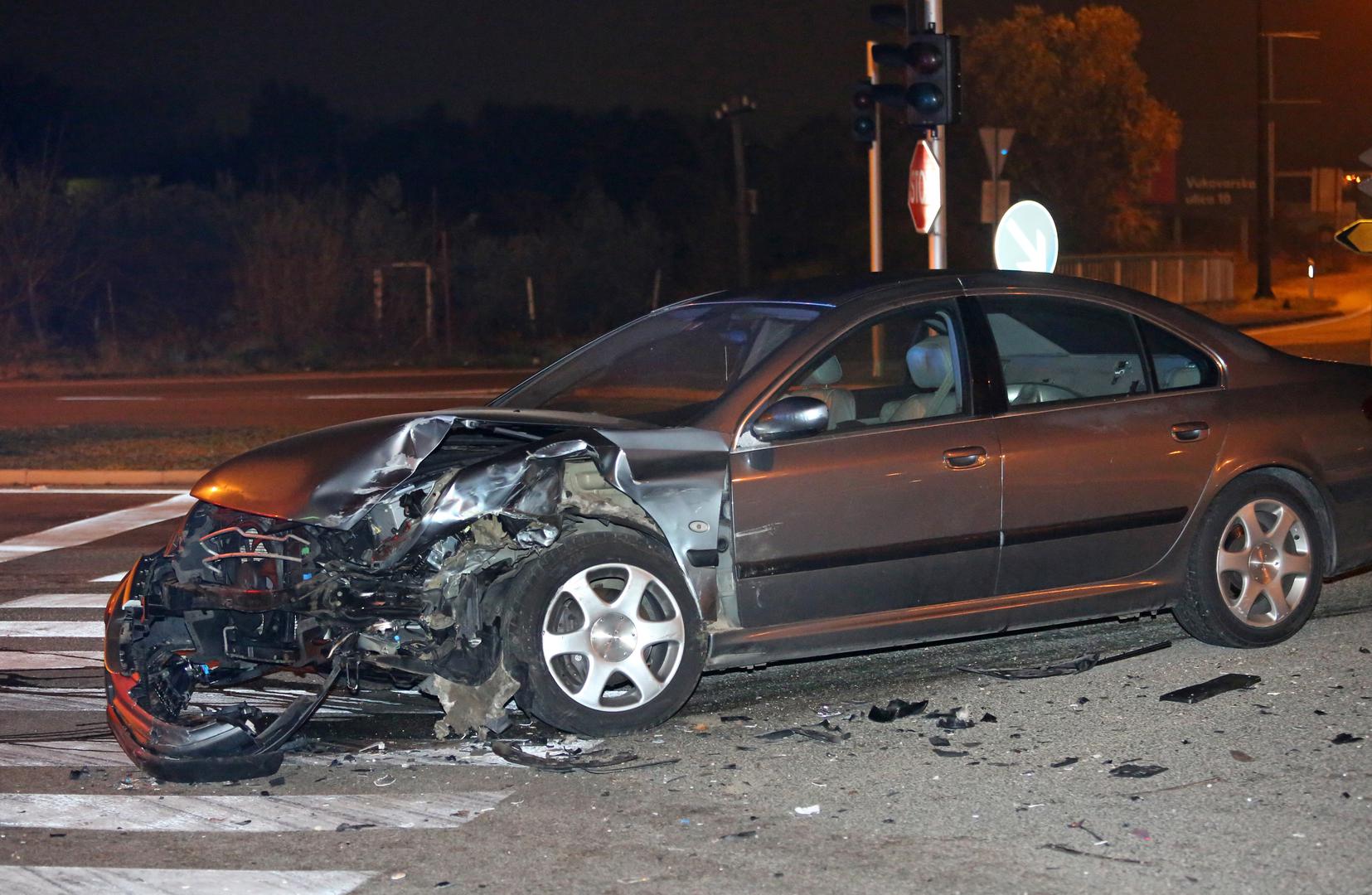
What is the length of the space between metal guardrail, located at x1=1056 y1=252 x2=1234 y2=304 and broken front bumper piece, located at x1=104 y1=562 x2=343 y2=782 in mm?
40014

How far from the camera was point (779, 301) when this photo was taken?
6.48m

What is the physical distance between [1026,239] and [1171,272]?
36593 millimetres

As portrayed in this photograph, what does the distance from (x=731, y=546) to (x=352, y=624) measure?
4.43 ft

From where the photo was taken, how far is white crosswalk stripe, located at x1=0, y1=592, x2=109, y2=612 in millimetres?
8555

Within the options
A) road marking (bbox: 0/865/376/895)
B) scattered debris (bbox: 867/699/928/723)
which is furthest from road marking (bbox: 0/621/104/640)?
scattered debris (bbox: 867/699/928/723)

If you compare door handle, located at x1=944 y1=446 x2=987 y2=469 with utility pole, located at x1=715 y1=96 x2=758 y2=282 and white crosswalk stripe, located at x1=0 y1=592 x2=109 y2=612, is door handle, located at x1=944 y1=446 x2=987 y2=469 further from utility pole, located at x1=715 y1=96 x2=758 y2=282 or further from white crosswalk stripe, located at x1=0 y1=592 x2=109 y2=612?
utility pole, located at x1=715 y1=96 x2=758 y2=282

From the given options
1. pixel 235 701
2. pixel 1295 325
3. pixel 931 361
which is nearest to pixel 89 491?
pixel 235 701

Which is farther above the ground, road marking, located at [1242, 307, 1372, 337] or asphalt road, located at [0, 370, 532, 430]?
road marking, located at [1242, 307, 1372, 337]

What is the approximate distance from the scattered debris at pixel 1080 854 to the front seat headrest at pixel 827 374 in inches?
85.7

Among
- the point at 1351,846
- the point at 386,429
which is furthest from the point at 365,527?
the point at 1351,846

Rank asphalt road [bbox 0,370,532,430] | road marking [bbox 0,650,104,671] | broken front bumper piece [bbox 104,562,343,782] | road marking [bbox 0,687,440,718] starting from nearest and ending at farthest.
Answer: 1. broken front bumper piece [bbox 104,562,343,782]
2. road marking [bbox 0,687,440,718]
3. road marking [bbox 0,650,104,671]
4. asphalt road [bbox 0,370,532,430]

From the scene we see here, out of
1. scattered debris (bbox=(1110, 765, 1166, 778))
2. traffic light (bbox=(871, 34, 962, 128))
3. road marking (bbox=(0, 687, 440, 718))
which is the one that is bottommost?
scattered debris (bbox=(1110, 765, 1166, 778))

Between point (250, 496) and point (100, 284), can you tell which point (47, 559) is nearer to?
point (250, 496)

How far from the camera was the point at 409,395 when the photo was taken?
2384cm
